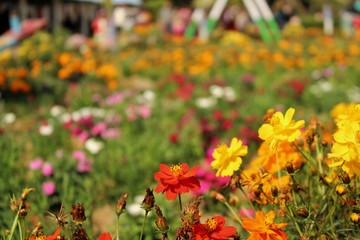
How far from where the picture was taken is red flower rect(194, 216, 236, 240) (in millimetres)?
979

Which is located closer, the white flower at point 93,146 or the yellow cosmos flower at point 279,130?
the yellow cosmos flower at point 279,130

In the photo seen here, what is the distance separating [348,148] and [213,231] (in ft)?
1.25

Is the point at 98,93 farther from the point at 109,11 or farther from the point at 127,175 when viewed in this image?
the point at 109,11

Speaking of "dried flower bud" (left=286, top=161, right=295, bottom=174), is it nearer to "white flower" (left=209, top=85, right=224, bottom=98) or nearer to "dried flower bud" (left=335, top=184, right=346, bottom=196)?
"dried flower bud" (left=335, top=184, right=346, bottom=196)

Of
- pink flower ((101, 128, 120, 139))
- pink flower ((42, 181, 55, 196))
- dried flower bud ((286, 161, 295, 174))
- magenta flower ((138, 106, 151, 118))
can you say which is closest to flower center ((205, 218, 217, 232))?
dried flower bud ((286, 161, 295, 174))

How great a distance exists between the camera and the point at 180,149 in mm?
3850

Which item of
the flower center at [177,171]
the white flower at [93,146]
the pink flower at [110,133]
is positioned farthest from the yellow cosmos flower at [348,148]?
the pink flower at [110,133]

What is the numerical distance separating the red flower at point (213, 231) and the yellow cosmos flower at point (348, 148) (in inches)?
11.7

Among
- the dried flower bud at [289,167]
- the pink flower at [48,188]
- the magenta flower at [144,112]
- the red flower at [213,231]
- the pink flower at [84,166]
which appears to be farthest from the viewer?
the magenta flower at [144,112]

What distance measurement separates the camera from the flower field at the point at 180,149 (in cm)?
108

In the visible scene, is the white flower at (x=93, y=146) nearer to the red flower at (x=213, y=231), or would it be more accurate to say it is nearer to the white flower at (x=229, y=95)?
the white flower at (x=229, y=95)

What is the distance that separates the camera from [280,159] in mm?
1393

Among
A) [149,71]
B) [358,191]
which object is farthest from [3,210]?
[149,71]

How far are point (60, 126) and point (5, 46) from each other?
20.5 feet
